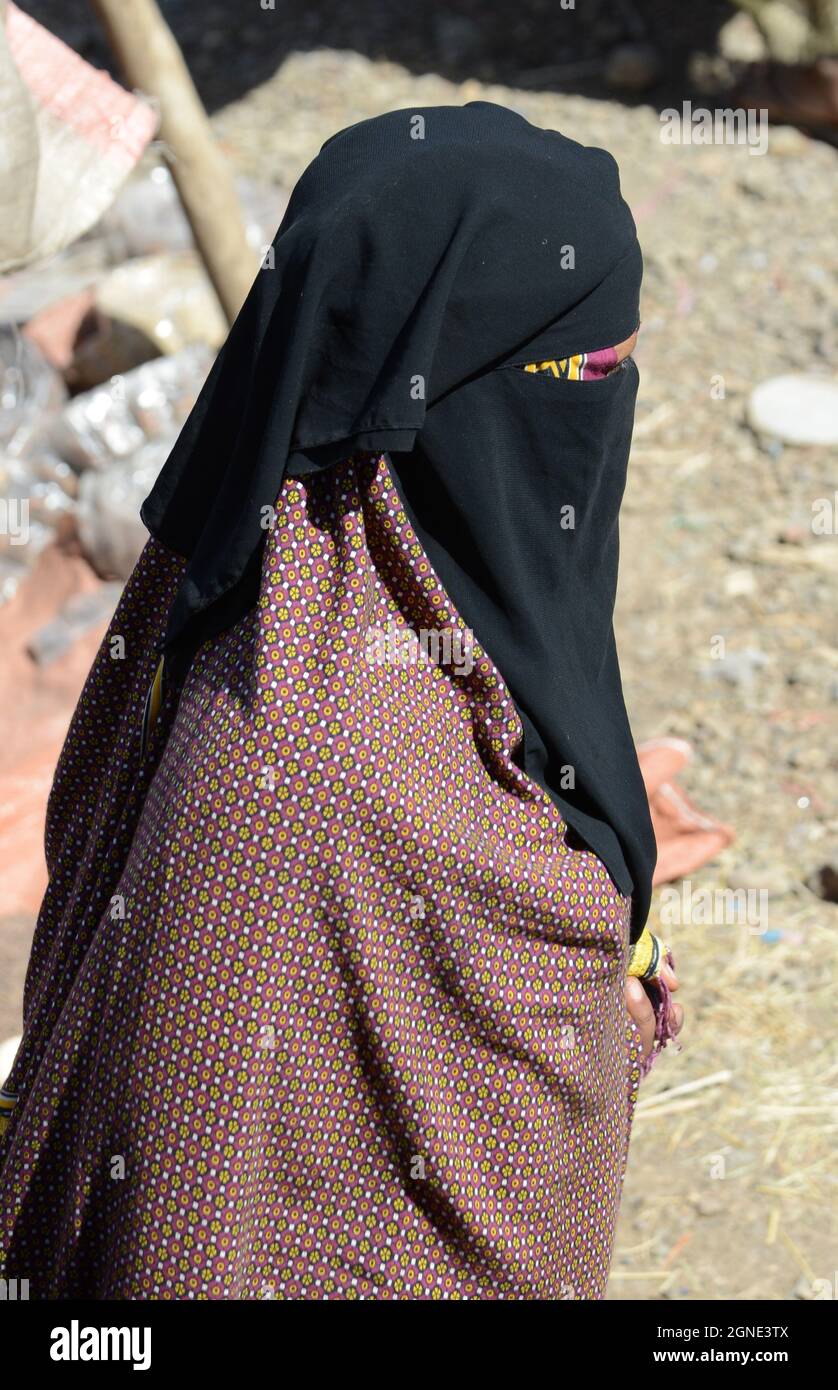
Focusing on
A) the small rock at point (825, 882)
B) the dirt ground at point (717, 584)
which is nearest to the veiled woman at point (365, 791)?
the dirt ground at point (717, 584)

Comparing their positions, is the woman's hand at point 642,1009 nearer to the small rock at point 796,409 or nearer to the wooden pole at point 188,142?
the wooden pole at point 188,142

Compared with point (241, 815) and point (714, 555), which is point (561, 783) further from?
point (714, 555)

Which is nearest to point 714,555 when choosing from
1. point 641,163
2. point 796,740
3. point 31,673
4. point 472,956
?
Answer: point 796,740

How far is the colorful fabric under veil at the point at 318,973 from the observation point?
1.48 m

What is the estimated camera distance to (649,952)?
213 centimetres

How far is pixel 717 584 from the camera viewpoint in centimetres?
458

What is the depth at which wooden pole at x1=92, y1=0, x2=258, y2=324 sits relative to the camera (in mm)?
3895

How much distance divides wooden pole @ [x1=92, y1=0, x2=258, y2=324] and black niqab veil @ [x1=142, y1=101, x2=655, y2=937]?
2.62 m

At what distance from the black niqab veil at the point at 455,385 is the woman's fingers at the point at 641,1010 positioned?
1.35 feet

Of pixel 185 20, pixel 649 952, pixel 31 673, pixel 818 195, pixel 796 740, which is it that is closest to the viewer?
pixel 649 952

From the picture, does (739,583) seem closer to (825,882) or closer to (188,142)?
(825,882)

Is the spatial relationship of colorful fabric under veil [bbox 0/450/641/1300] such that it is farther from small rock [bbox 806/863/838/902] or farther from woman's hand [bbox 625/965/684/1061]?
small rock [bbox 806/863/838/902]

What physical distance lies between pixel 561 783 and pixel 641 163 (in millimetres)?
5564

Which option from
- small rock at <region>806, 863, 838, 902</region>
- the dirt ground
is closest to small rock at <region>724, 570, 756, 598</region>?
the dirt ground
